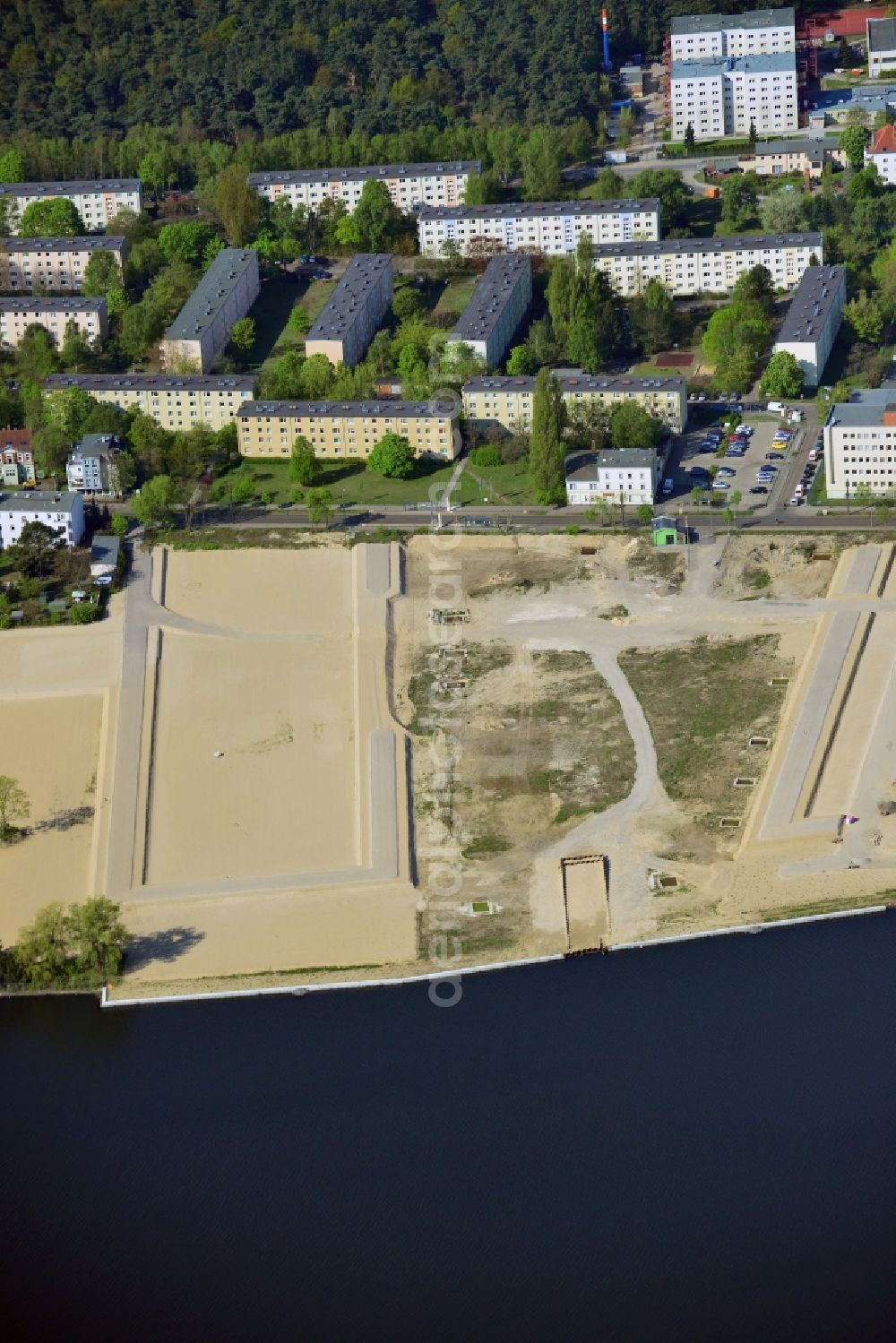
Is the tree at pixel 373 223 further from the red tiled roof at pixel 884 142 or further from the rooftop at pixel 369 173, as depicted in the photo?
the red tiled roof at pixel 884 142

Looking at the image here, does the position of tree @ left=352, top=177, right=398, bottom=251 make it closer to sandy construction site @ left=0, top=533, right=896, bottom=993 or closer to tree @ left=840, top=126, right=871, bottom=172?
tree @ left=840, top=126, right=871, bottom=172

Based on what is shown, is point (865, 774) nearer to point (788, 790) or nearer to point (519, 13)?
point (788, 790)

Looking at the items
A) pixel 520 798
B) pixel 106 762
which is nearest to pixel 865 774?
pixel 520 798

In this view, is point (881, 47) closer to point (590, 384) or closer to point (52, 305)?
point (590, 384)

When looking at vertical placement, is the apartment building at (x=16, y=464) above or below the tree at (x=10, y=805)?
above

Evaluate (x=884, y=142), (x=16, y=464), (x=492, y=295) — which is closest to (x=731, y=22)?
(x=884, y=142)

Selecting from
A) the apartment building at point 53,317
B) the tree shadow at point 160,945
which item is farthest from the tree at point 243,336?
the tree shadow at point 160,945
